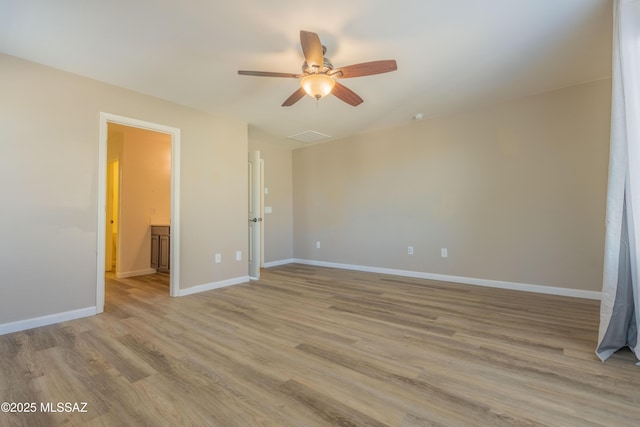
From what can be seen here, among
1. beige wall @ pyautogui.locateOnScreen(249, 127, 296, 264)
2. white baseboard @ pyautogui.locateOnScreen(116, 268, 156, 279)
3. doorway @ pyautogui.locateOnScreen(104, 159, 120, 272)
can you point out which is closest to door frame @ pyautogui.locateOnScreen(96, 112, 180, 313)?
white baseboard @ pyautogui.locateOnScreen(116, 268, 156, 279)

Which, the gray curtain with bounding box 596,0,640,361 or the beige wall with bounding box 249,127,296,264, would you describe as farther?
the beige wall with bounding box 249,127,296,264

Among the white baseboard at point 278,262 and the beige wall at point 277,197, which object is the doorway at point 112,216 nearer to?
the beige wall at point 277,197

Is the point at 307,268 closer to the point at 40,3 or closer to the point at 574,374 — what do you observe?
the point at 574,374

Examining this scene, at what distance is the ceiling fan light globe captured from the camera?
7.64ft

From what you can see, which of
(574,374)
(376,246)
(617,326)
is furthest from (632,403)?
(376,246)

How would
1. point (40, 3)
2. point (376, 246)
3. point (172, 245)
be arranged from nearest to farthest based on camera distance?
point (40, 3), point (172, 245), point (376, 246)

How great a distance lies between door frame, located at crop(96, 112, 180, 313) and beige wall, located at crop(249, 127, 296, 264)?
2.04 m

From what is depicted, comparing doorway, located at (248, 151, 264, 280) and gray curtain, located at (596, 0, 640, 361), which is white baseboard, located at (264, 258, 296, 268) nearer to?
doorway, located at (248, 151, 264, 280)

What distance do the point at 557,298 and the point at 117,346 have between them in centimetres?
442

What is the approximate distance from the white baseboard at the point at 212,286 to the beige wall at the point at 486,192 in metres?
1.91

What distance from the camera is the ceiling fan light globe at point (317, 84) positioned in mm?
2330

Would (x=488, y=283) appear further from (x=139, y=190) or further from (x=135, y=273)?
(x=139, y=190)

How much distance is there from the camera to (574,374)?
1.71 metres

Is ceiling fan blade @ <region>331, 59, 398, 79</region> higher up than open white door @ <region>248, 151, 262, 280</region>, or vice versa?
ceiling fan blade @ <region>331, 59, 398, 79</region>
